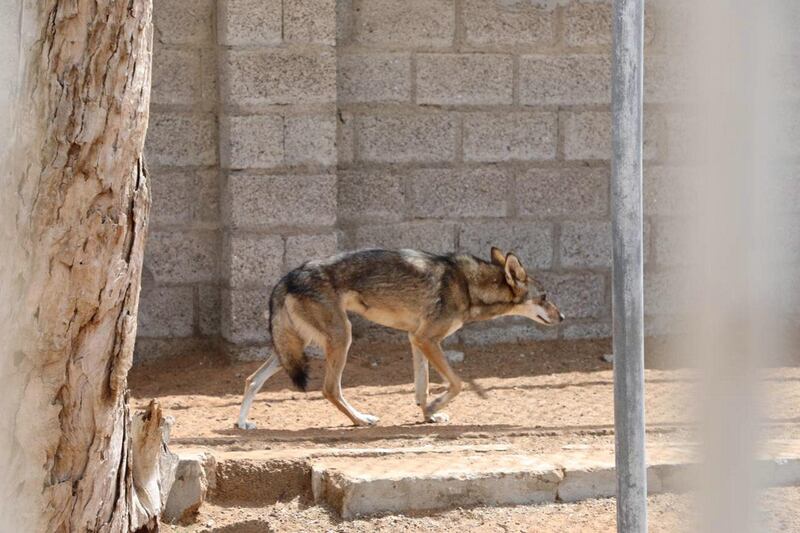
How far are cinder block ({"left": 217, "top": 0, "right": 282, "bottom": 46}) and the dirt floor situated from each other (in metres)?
2.30

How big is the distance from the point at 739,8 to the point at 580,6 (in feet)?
25.5

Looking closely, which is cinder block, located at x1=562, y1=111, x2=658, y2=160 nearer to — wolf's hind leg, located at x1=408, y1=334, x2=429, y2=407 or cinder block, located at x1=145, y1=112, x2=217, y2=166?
wolf's hind leg, located at x1=408, y1=334, x2=429, y2=407

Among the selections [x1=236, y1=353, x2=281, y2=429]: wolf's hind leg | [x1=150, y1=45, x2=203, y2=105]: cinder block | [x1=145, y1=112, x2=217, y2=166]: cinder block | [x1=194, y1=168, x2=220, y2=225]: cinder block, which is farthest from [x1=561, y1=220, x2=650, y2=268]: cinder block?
[x1=150, y1=45, x2=203, y2=105]: cinder block

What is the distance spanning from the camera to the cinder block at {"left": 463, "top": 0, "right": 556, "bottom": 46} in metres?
8.38

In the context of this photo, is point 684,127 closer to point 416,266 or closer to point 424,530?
point 424,530

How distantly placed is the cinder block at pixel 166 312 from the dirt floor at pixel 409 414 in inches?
8.9

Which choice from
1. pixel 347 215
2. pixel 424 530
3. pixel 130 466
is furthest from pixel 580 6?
pixel 130 466

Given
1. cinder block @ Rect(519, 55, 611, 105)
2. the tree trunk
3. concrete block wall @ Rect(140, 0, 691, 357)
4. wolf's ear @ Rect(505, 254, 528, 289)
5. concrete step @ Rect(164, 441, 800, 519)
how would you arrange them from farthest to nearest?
cinder block @ Rect(519, 55, 611, 105) → concrete block wall @ Rect(140, 0, 691, 357) → wolf's ear @ Rect(505, 254, 528, 289) → concrete step @ Rect(164, 441, 800, 519) → the tree trunk

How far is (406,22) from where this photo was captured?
27.2 ft

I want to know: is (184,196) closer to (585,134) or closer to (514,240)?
(514,240)

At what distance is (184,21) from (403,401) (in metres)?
3.14

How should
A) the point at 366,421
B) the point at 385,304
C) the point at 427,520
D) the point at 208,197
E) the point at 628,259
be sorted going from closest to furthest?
the point at 628,259
the point at 427,520
the point at 366,421
the point at 385,304
the point at 208,197

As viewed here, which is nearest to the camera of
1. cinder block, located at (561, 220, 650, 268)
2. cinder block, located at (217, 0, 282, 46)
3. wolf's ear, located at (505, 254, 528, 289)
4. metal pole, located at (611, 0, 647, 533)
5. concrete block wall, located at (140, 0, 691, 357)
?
metal pole, located at (611, 0, 647, 533)

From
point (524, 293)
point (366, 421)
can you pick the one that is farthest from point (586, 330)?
point (366, 421)
